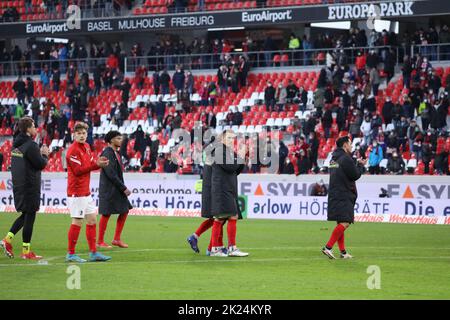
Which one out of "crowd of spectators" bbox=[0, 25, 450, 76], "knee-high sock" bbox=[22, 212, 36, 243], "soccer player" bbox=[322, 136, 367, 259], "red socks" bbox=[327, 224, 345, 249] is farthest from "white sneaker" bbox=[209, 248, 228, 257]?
"crowd of spectators" bbox=[0, 25, 450, 76]

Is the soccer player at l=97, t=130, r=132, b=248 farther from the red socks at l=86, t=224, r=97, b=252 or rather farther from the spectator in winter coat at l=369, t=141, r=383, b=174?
the spectator in winter coat at l=369, t=141, r=383, b=174

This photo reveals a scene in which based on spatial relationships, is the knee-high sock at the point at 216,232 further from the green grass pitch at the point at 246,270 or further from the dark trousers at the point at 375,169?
the dark trousers at the point at 375,169

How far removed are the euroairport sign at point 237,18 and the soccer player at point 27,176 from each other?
2448 centimetres

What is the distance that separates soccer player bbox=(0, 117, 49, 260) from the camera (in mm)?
16188

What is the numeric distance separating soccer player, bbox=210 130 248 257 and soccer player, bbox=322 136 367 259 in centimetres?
157

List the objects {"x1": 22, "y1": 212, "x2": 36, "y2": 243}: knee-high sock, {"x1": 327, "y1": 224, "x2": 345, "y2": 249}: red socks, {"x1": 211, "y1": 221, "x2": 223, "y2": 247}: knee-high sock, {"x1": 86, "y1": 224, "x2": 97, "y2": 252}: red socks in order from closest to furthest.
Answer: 1. {"x1": 86, "y1": 224, "x2": 97, "y2": 252}: red socks
2. {"x1": 22, "y1": 212, "x2": 36, "y2": 243}: knee-high sock
3. {"x1": 327, "y1": 224, "x2": 345, "y2": 249}: red socks
4. {"x1": 211, "y1": 221, "x2": 223, "y2": 247}: knee-high sock

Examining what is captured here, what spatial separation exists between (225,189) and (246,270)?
7.50 feet

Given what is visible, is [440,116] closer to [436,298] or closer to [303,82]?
[303,82]

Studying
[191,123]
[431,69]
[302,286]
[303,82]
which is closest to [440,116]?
[431,69]

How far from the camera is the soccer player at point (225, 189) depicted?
16719 mm

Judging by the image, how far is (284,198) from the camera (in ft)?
104

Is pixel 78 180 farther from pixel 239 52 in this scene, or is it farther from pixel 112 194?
pixel 239 52

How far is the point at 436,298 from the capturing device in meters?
12.0
